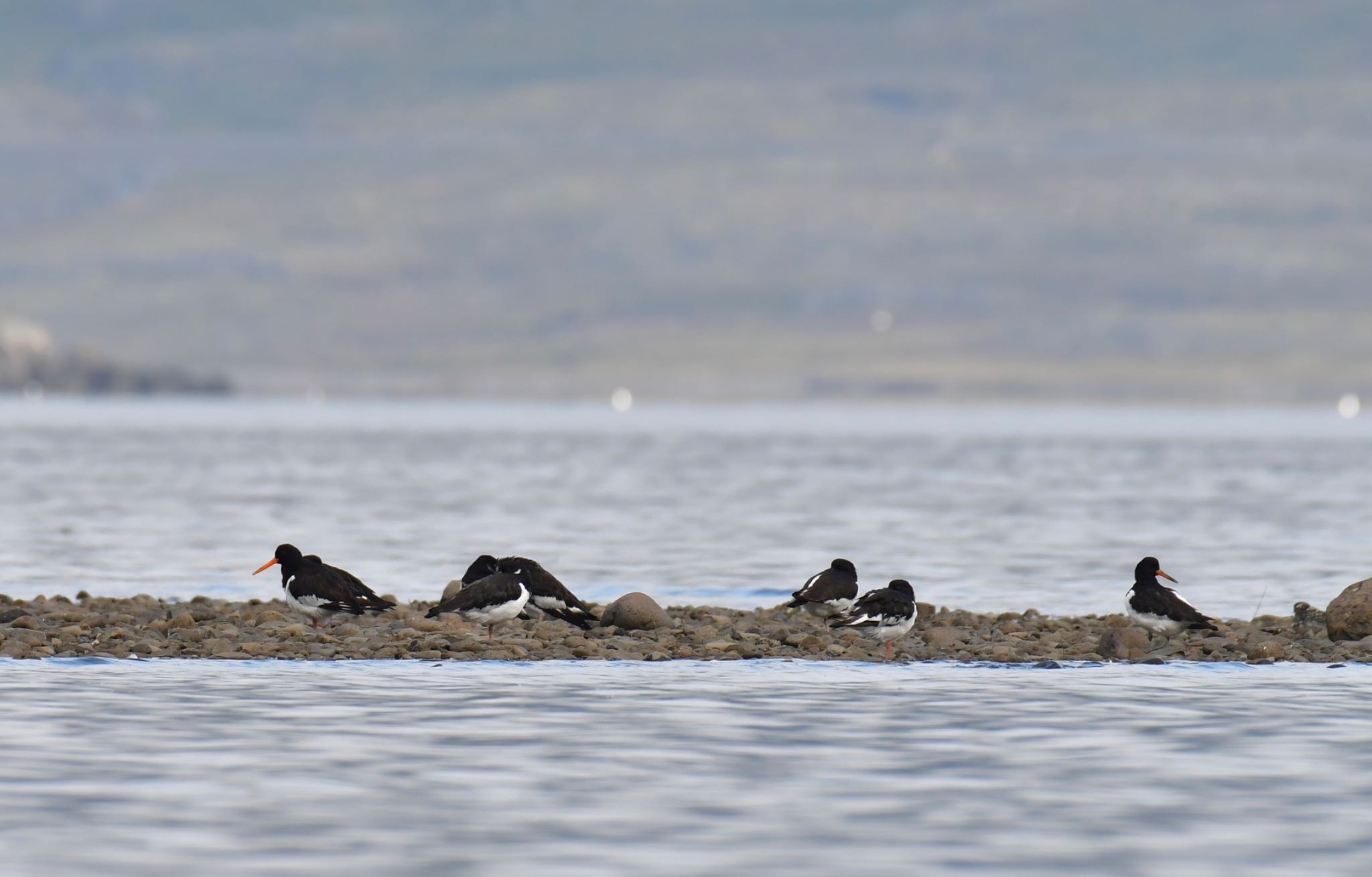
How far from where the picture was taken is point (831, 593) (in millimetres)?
28953

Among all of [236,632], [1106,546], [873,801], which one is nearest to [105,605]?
[236,632]

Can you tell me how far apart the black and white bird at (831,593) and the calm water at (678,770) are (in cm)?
425

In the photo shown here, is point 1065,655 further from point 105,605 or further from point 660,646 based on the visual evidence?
point 105,605

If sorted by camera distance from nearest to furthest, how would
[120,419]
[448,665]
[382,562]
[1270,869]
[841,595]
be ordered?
[1270,869]
[448,665]
[841,595]
[382,562]
[120,419]

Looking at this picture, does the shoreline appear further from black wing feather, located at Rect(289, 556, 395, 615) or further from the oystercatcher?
the oystercatcher

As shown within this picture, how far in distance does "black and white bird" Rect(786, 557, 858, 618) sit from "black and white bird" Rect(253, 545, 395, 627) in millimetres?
5245

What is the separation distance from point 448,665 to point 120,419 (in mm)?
171947

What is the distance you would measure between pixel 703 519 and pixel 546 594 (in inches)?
1101

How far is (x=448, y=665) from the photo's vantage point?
24828mm

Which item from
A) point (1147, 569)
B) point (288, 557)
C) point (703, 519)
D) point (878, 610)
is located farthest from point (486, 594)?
point (703, 519)

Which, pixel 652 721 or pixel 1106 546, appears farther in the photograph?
pixel 1106 546

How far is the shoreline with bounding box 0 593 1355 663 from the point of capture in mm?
25609

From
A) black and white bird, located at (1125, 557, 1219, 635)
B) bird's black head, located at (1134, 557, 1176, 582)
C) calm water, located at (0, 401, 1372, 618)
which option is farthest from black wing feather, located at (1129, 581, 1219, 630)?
calm water, located at (0, 401, 1372, 618)

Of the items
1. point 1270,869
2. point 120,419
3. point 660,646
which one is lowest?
point 1270,869
